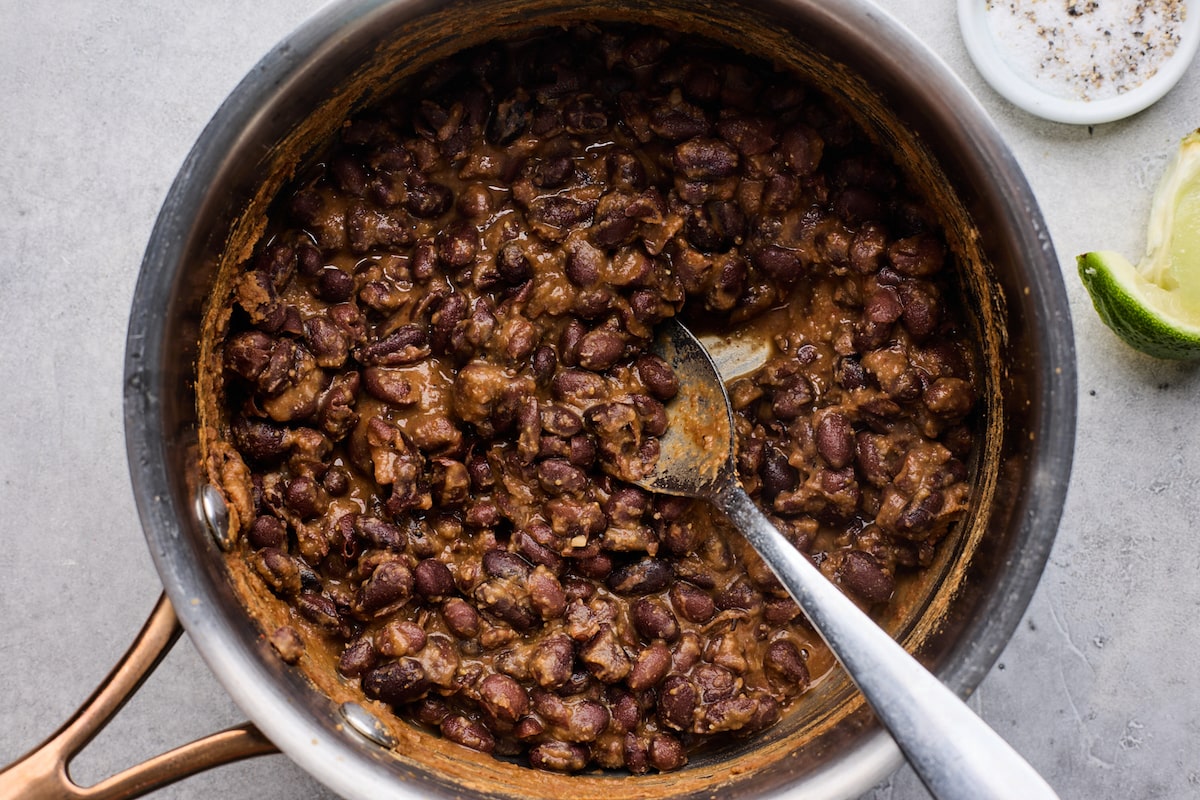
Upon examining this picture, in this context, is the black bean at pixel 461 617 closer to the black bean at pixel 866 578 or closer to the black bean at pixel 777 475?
the black bean at pixel 777 475

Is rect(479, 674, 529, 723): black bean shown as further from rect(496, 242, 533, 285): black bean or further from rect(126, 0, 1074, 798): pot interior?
rect(496, 242, 533, 285): black bean

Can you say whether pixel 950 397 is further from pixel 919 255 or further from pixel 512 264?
pixel 512 264

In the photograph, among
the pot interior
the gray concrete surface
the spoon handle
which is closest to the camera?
the spoon handle

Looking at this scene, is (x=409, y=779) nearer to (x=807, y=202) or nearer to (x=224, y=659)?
(x=224, y=659)

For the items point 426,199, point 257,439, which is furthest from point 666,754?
point 426,199

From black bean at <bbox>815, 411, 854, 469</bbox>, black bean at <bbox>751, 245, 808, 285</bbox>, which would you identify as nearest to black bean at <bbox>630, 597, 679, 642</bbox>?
black bean at <bbox>815, 411, 854, 469</bbox>

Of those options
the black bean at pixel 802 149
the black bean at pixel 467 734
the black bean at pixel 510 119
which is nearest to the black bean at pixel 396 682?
the black bean at pixel 467 734
